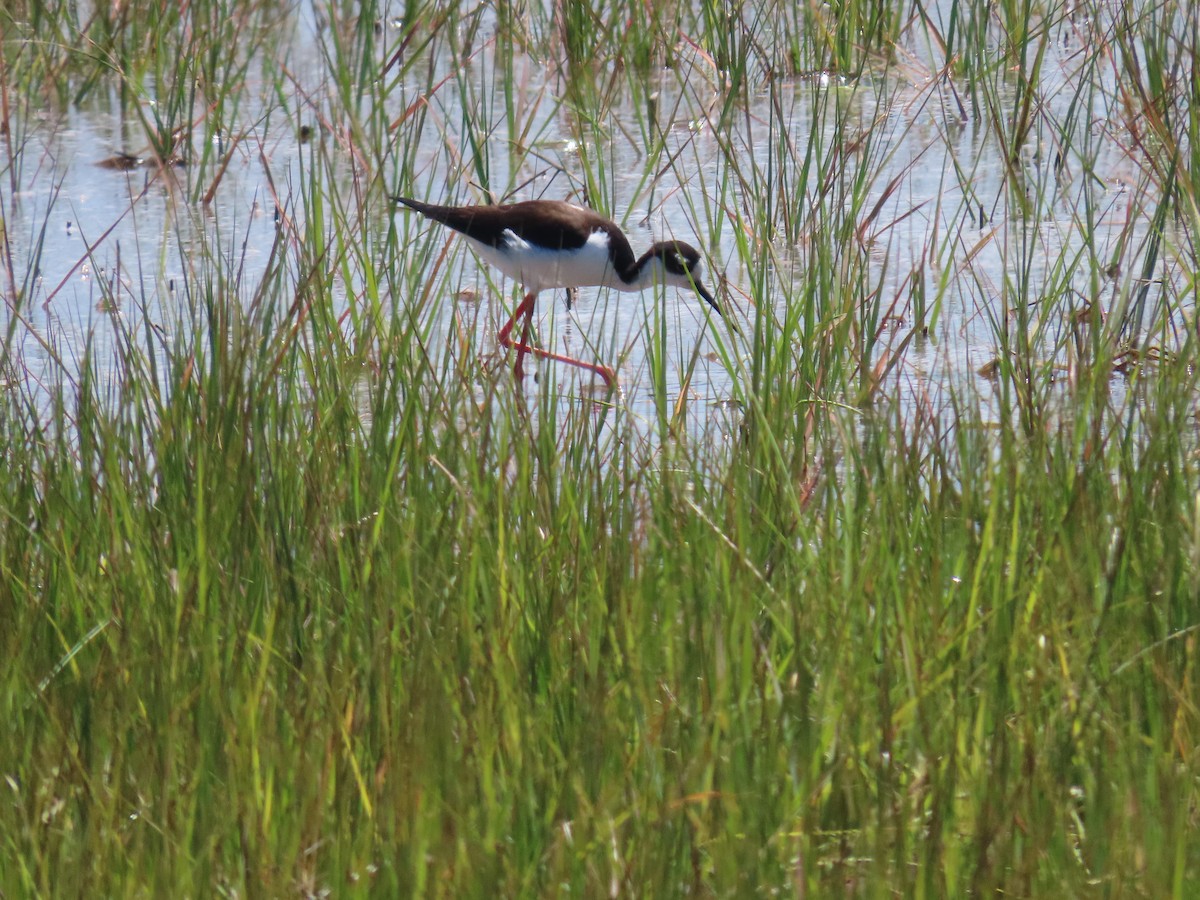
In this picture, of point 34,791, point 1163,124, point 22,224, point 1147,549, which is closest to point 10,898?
point 34,791

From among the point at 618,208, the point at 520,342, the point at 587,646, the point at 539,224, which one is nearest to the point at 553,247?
the point at 539,224

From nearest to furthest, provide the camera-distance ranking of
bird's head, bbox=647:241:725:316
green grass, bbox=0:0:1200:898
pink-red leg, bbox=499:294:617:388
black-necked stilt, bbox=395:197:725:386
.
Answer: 1. green grass, bbox=0:0:1200:898
2. pink-red leg, bbox=499:294:617:388
3. bird's head, bbox=647:241:725:316
4. black-necked stilt, bbox=395:197:725:386

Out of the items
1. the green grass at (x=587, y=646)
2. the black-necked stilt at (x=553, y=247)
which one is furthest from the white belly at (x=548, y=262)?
the green grass at (x=587, y=646)

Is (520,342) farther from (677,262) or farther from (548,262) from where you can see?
(677,262)

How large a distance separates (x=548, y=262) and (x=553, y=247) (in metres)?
0.08

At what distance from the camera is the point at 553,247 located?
173 inches

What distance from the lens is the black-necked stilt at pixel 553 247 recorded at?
4371 mm

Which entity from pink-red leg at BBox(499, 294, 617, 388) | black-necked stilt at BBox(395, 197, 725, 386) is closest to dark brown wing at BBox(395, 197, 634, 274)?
black-necked stilt at BBox(395, 197, 725, 386)

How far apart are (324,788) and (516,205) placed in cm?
289

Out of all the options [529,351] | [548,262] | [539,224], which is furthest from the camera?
[539,224]

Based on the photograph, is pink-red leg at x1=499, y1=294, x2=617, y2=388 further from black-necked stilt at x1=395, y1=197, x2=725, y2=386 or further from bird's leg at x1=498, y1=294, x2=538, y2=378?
black-necked stilt at x1=395, y1=197, x2=725, y2=386

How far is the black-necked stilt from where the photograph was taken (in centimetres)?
437

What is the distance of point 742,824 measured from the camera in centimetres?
190

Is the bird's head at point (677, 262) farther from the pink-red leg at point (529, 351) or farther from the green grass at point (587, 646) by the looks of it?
the green grass at point (587, 646)
